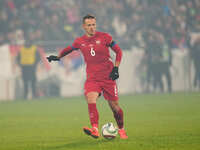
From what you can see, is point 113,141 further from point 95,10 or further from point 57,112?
point 95,10

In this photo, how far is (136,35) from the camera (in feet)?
86.0

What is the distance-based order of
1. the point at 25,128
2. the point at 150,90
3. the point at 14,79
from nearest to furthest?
the point at 25,128 < the point at 14,79 < the point at 150,90

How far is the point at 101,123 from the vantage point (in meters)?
12.9

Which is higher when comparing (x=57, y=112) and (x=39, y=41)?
(x=39, y=41)

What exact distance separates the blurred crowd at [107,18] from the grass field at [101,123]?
5016 millimetres

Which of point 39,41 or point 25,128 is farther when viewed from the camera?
point 39,41

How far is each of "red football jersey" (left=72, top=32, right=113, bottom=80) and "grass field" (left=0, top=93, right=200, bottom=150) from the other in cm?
103

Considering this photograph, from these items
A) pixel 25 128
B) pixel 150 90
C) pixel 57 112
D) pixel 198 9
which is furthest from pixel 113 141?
pixel 198 9

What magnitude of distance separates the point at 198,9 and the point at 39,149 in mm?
19684

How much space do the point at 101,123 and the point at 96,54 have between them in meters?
3.62

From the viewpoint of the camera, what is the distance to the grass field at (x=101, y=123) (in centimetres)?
852

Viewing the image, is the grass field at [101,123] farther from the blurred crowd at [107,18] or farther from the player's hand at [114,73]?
the blurred crowd at [107,18]

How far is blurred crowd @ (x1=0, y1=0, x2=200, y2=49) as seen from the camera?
23953 millimetres

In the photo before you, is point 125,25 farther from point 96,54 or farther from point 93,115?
point 93,115
